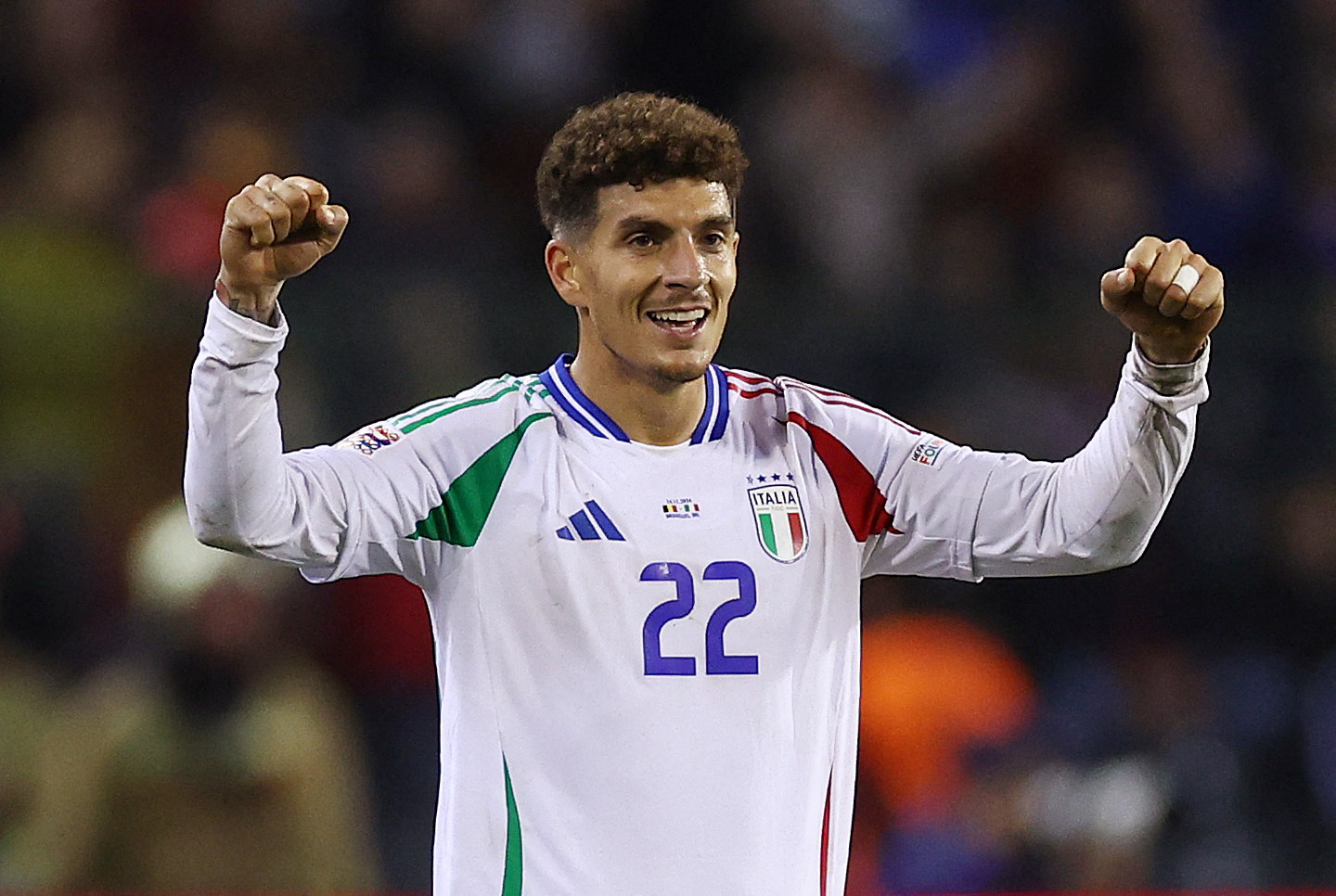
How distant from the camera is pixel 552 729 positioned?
325cm

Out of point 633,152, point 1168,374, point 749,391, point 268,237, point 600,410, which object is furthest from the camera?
point 749,391

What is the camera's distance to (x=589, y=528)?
3.33 m

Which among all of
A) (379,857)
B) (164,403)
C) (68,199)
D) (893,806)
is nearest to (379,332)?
(164,403)

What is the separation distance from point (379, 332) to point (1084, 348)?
253 centimetres

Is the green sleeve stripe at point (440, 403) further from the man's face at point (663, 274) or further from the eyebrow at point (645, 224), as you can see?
the eyebrow at point (645, 224)

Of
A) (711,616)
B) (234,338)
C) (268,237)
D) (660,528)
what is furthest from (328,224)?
(711,616)

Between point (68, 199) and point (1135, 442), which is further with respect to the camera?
point (68, 199)

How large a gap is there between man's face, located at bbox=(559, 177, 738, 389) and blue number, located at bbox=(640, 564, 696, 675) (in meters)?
0.34

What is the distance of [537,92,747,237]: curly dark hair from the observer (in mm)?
3385

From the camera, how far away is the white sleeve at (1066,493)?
3199 mm

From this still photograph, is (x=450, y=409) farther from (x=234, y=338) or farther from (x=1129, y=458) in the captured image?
(x=1129, y=458)

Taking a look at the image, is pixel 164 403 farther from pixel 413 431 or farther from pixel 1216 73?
pixel 1216 73

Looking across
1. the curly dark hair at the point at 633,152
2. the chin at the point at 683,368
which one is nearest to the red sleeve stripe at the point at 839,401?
the chin at the point at 683,368

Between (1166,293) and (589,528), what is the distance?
102 cm
